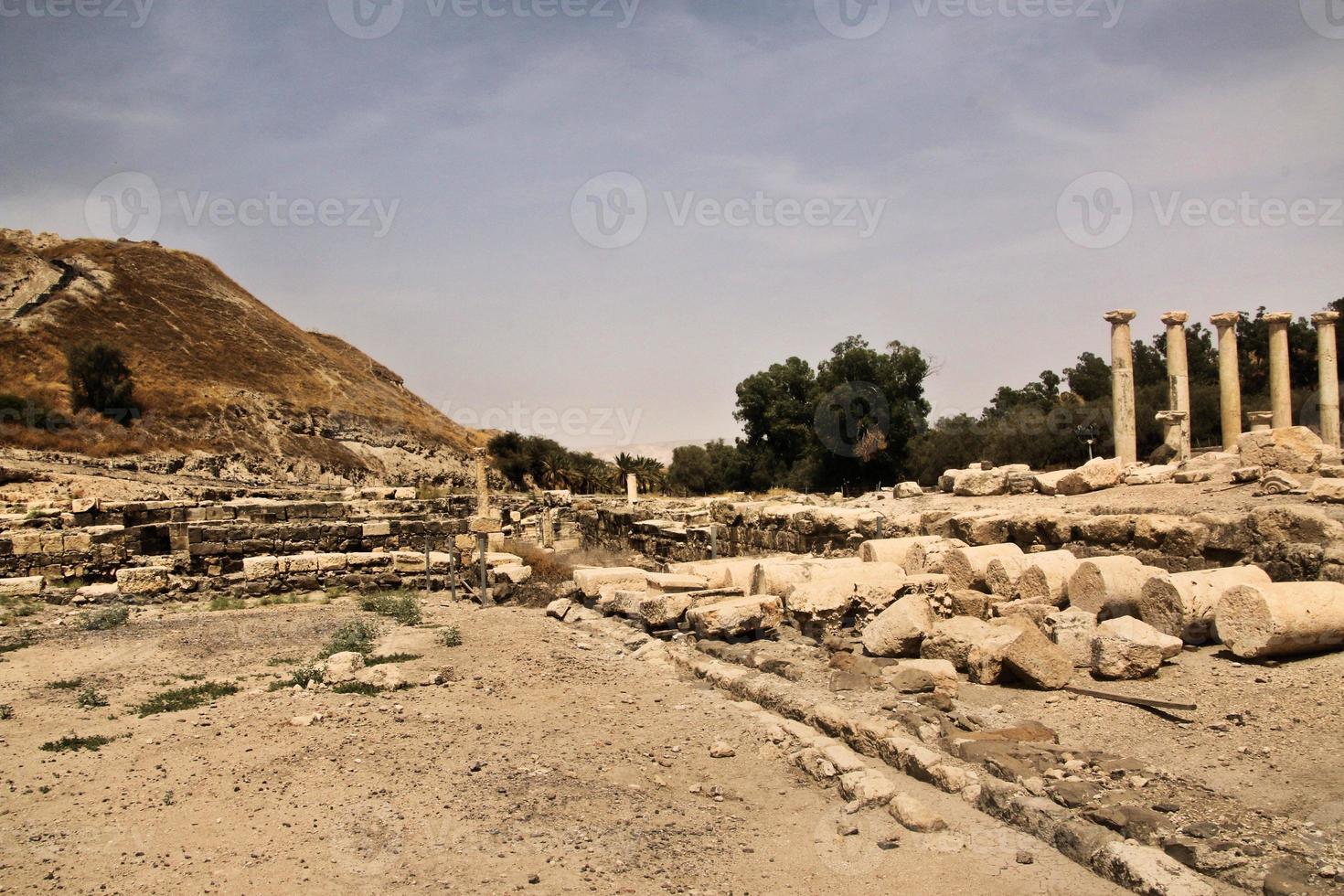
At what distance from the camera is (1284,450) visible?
15.1m

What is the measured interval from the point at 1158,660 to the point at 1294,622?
3.13 ft

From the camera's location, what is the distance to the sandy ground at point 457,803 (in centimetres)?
443

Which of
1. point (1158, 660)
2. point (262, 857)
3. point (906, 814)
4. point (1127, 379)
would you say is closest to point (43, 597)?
point (262, 857)

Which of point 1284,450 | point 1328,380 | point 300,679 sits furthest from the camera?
point 1328,380

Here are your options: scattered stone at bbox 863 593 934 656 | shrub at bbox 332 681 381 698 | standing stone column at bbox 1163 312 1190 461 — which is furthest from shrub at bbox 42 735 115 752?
standing stone column at bbox 1163 312 1190 461

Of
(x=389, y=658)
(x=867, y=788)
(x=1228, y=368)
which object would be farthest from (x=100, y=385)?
(x=867, y=788)

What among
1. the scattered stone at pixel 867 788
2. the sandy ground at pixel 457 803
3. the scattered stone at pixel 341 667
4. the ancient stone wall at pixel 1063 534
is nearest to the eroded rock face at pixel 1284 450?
the ancient stone wall at pixel 1063 534

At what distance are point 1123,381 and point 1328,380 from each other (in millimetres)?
4927

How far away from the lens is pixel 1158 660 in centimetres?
690

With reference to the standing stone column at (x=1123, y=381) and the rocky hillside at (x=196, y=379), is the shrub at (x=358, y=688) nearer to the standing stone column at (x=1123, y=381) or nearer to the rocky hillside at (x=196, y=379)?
the standing stone column at (x=1123, y=381)

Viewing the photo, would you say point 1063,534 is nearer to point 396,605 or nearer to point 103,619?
point 396,605

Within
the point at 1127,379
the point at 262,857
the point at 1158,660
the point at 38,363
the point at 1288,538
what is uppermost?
the point at 38,363

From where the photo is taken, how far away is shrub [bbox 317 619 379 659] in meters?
9.44

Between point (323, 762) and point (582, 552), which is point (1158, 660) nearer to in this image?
point (323, 762)
